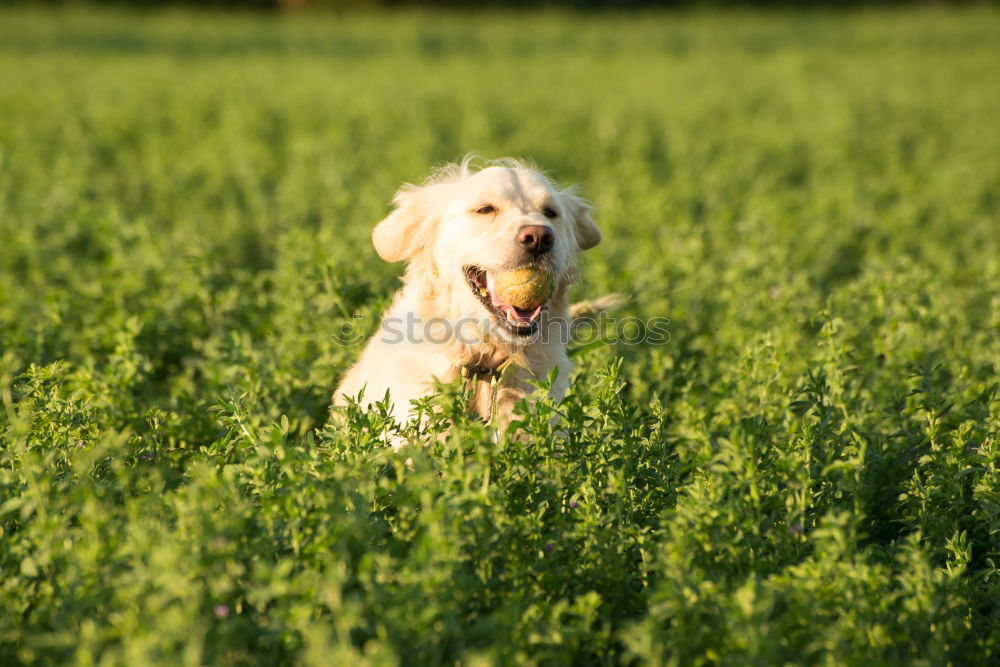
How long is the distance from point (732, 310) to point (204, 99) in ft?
43.9

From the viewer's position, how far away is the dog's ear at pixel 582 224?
183 inches

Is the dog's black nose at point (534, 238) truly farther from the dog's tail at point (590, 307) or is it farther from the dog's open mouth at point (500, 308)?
the dog's tail at point (590, 307)

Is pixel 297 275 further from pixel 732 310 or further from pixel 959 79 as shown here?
pixel 959 79

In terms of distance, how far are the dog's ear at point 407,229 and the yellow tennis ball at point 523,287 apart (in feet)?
1.83

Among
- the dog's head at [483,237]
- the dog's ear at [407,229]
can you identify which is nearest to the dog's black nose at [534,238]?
the dog's head at [483,237]

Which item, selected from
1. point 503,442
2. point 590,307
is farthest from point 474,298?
point 503,442

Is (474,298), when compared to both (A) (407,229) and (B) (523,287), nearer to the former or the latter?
(B) (523,287)

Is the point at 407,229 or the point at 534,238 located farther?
the point at 407,229

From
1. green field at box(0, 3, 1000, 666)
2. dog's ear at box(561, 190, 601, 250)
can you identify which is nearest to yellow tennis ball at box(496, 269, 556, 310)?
green field at box(0, 3, 1000, 666)

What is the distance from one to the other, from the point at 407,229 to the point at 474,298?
0.57m

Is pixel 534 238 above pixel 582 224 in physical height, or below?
below

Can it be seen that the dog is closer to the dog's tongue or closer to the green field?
the dog's tongue

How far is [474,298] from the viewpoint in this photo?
13.6 feet

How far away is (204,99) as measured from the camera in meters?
16.8
